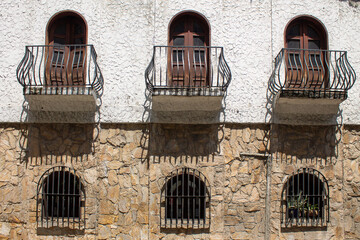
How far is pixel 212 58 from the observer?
22.6ft

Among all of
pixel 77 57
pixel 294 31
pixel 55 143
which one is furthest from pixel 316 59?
pixel 55 143

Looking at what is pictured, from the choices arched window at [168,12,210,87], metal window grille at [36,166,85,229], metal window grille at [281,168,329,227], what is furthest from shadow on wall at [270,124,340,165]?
metal window grille at [36,166,85,229]

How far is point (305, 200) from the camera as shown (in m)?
6.73

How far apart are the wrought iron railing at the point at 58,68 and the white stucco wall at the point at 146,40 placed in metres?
0.21

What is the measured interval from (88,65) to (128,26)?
1.15m

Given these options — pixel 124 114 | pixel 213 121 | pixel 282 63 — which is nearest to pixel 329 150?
pixel 282 63

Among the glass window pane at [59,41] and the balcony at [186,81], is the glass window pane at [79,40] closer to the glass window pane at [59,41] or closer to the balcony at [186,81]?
the glass window pane at [59,41]

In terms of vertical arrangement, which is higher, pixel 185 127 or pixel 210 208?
pixel 185 127

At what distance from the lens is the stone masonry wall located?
664 centimetres

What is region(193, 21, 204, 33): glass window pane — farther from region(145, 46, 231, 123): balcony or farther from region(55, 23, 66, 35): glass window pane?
region(55, 23, 66, 35): glass window pane

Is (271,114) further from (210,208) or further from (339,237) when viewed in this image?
(339,237)

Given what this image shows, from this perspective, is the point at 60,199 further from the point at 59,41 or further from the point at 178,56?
the point at 178,56

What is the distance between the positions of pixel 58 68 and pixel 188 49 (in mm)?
2723

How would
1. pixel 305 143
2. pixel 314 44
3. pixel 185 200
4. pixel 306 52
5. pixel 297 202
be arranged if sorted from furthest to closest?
pixel 314 44 → pixel 306 52 → pixel 305 143 → pixel 185 200 → pixel 297 202
